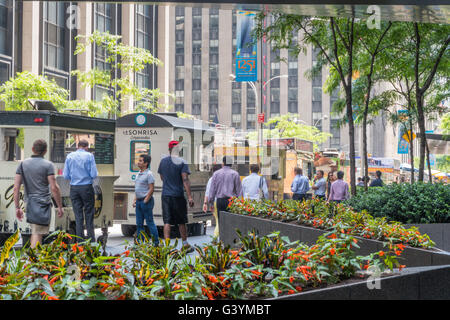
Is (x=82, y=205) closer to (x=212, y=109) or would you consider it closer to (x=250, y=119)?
(x=250, y=119)

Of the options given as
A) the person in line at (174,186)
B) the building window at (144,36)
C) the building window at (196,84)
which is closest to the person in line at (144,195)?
the person in line at (174,186)

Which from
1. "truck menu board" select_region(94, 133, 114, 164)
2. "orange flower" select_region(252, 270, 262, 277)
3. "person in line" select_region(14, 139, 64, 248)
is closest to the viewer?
"orange flower" select_region(252, 270, 262, 277)

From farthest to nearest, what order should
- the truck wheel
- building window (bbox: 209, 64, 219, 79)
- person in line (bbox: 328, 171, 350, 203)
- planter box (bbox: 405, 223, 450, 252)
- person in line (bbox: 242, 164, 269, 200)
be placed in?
1. building window (bbox: 209, 64, 219, 79)
2. the truck wheel
3. person in line (bbox: 328, 171, 350, 203)
4. person in line (bbox: 242, 164, 269, 200)
5. planter box (bbox: 405, 223, 450, 252)

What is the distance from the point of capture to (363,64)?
20.3 metres

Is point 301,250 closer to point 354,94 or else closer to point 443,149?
point 354,94

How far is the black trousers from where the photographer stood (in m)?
11.2

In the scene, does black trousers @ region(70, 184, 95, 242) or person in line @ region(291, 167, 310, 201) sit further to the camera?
person in line @ region(291, 167, 310, 201)

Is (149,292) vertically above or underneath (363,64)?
underneath

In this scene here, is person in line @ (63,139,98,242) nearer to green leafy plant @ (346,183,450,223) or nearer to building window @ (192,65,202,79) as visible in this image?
green leafy plant @ (346,183,450,223)

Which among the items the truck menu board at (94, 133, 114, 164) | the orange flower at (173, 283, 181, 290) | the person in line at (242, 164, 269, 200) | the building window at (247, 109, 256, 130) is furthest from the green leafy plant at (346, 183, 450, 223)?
the building window at (247, 109, 256, 130)

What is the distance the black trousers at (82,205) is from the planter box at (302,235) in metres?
2.41

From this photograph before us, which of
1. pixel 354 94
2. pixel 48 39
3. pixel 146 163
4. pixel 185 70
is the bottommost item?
pixel 146 163
